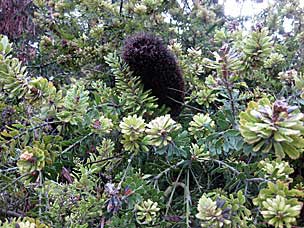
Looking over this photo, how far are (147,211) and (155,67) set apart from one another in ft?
1.06

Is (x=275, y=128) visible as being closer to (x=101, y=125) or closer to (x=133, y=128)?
(x=133, y=128)

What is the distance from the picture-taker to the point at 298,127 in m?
0.51

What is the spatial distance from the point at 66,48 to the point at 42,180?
0.93 metres

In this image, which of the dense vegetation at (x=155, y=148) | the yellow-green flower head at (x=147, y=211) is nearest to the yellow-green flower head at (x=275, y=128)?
the dense vegetation at (x=155, y=148)

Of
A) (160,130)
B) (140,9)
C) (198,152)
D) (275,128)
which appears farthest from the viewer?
(140,9)

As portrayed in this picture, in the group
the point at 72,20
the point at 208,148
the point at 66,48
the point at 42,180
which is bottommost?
the point at 42,180

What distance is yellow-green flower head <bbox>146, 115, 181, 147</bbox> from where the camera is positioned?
66 cm

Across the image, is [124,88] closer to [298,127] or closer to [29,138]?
[29,138]

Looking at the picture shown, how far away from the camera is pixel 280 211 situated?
549 millimetres

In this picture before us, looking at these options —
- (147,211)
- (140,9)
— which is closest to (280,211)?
(147,211)

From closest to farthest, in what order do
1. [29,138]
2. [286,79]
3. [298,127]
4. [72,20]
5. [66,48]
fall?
[298,127] < [29,138] < [286,79] < [66,48] < [72,20]

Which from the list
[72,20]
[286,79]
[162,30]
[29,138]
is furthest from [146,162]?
[72,20]

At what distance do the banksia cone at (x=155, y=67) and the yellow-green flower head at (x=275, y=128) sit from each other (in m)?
0.34

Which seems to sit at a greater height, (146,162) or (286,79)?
(286,79)
